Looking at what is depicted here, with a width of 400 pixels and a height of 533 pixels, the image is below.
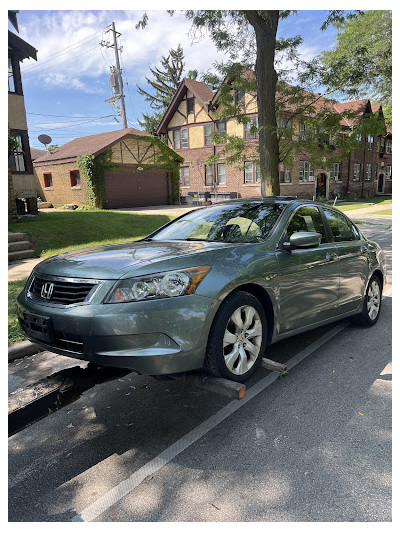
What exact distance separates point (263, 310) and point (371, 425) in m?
1.17

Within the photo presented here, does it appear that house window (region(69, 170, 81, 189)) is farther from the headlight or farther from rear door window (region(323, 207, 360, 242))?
the headlight

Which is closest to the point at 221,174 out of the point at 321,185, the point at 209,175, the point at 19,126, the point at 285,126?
the point at 209,175

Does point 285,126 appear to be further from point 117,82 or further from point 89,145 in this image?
point 117,82

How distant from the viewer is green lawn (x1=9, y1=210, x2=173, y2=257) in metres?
11.0

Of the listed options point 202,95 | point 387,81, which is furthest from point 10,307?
point 202,95

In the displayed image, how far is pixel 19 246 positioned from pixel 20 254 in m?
0.48

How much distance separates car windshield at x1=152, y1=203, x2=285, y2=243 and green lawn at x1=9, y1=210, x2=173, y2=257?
263 inches

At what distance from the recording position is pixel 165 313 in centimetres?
263

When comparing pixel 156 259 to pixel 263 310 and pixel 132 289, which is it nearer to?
pixel 132 289

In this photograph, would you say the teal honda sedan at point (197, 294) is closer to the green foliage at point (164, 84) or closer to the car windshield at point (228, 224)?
the car windshield at point (228, 224)

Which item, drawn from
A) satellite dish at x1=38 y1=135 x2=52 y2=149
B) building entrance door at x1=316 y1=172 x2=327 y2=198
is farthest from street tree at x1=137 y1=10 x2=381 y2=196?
satellite dish at x1=38 y1=135 x2=52 y2=149

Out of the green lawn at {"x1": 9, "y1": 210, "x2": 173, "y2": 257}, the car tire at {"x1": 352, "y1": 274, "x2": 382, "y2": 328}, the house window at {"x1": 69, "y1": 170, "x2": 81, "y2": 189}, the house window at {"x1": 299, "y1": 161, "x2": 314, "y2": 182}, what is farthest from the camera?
the house window at {"x1": 299, "y1": 161, "x2": 314, "y2": 182}

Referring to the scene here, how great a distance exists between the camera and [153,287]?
270cm

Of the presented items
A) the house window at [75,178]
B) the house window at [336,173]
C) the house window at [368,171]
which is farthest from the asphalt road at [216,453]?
the house window at [368,171]
